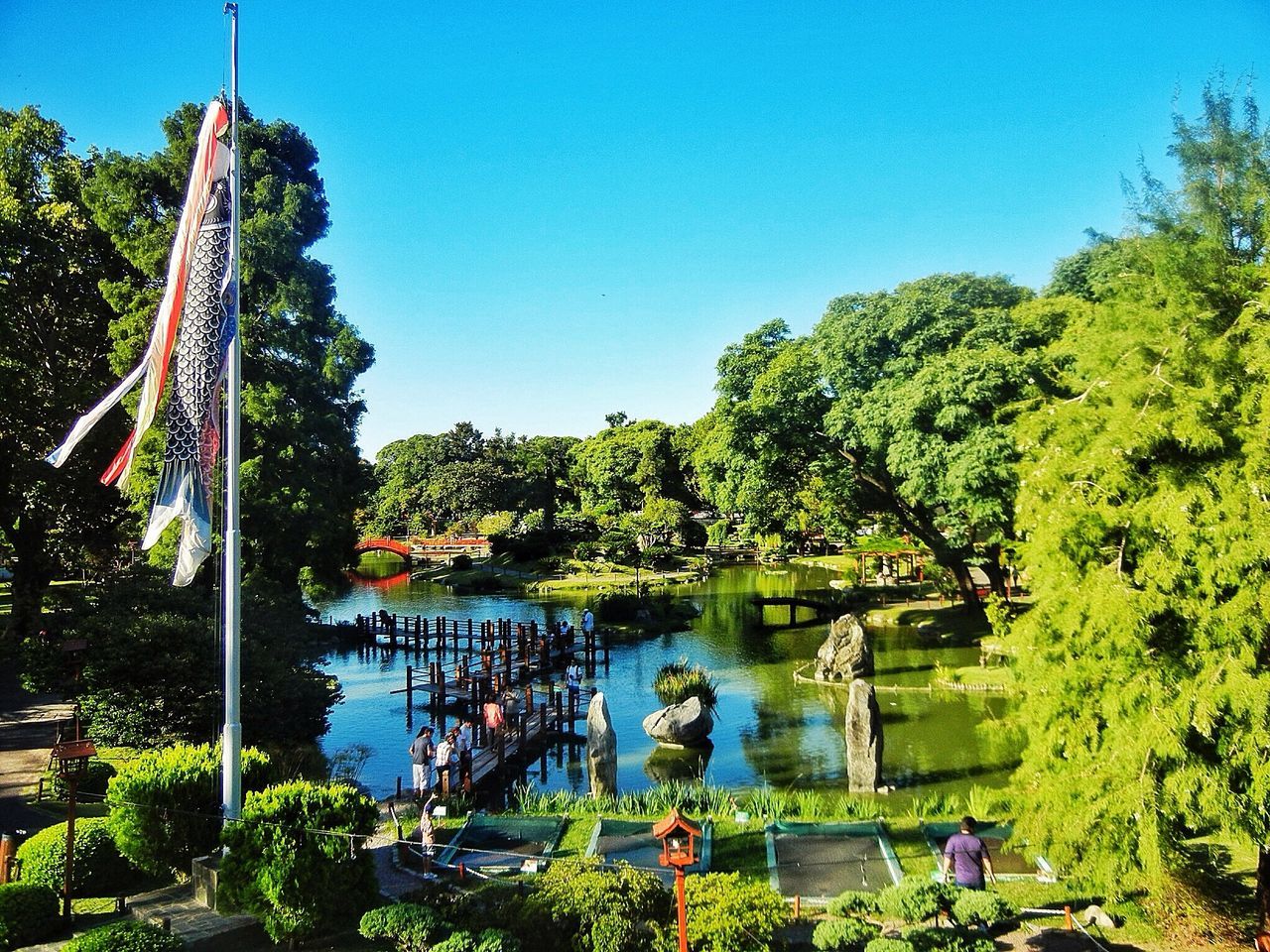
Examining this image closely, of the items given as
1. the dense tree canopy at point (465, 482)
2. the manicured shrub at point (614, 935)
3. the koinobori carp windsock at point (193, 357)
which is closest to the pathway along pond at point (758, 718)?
the manicured shrub at point (614, 935)

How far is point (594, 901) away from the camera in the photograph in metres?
9.20

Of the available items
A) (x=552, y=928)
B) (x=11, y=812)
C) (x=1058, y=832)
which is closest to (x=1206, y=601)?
(x=1058, y=832)

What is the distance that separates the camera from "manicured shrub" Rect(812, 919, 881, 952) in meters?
9.31

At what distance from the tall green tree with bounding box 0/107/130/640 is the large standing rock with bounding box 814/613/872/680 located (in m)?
24.8

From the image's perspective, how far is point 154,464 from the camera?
2270cm

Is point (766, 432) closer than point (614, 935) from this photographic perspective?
No

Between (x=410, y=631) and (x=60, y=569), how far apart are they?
14.3 meters

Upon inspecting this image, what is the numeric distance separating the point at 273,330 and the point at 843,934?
76.5 ft

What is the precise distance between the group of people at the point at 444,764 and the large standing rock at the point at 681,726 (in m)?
5.23

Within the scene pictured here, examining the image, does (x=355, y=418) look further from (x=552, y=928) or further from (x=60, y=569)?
(x=552, y=928)

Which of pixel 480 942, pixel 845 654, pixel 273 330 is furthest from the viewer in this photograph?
pixel 845 654

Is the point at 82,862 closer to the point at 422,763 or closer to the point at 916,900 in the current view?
the point at 422,763

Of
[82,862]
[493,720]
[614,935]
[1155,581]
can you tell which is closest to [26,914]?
[82,862]

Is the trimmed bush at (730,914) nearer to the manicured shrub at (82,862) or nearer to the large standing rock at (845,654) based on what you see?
the manicured shrub at (82,862)
